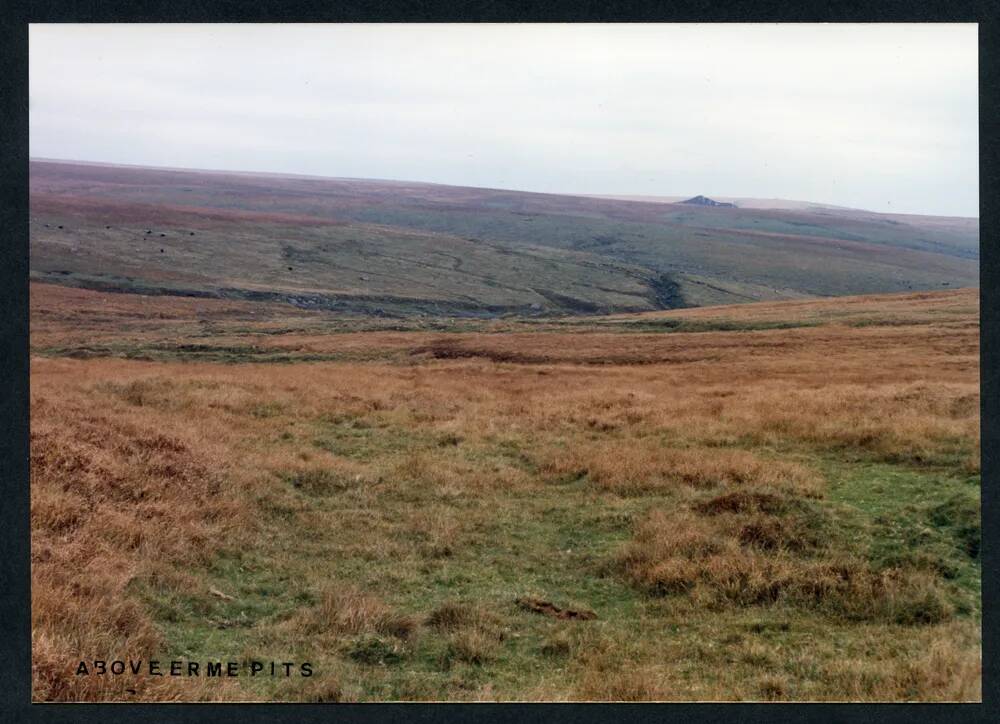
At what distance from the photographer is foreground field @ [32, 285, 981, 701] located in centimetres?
721

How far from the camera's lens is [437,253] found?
112 m

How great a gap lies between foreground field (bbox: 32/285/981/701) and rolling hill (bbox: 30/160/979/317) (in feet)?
177

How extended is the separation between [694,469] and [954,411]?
722cm

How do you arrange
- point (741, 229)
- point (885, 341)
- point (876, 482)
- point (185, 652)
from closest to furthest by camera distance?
point (185, 652)
point (876, 482)
point (885, 341)
point (741, 229)

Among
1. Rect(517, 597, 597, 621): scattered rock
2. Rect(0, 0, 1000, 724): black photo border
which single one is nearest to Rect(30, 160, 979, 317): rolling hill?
Rect(0, 0, 1000, 724): black photo border

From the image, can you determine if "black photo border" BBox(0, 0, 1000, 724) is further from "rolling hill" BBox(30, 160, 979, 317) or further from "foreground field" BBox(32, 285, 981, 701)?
"rolling hill" BBox(30, 160, 979, 317)

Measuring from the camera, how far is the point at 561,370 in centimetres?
3092

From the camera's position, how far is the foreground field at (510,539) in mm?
7215

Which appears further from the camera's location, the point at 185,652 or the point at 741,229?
the point at 741,229

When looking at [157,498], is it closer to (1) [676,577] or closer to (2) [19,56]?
(2) [19,56]

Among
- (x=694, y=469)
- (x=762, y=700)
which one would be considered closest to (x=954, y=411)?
(x=694, y=469)

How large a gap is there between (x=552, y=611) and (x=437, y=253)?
4159 inches
